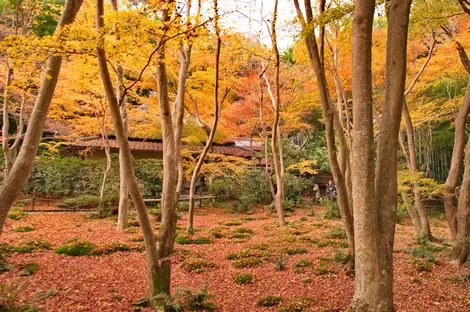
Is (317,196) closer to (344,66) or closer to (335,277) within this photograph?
(344,66)

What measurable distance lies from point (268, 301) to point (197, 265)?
1.82 metres

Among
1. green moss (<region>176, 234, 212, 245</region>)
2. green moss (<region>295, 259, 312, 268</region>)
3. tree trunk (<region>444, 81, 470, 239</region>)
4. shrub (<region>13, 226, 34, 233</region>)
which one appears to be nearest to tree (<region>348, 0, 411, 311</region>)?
green moss (<region>295, 259, 312, 268</region>)

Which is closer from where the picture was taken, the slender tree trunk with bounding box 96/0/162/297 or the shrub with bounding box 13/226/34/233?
the slender tree trunk with bounding box 96/0/162/297

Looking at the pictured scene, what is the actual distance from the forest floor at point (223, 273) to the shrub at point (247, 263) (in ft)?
0.06

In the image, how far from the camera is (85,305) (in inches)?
140

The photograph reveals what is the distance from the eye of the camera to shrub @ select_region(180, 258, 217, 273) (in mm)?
5414

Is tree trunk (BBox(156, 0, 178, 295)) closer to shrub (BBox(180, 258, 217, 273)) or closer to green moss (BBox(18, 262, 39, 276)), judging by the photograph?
shrub (BBox(180, 258, 217, 273))

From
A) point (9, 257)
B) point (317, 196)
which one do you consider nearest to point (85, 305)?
point (9, 257)

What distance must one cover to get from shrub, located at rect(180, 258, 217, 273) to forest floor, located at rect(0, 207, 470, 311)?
0.02 metres

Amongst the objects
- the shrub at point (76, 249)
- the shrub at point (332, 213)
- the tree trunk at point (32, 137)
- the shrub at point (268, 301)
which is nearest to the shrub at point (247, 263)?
the shrub at point (268, 301)

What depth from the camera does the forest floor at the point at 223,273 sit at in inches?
152

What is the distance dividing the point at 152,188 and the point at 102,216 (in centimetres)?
390

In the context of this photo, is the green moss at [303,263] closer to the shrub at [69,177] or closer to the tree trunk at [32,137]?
the tree trunk at [32,137]

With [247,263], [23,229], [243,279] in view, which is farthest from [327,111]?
[23,229]
